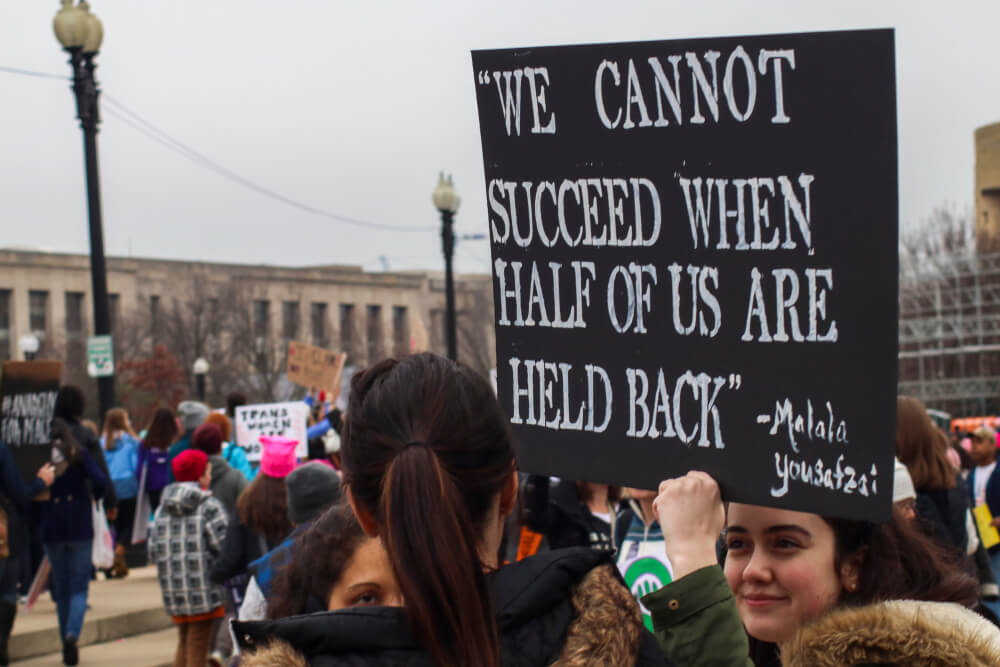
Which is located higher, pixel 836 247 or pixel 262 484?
pixel 836 247

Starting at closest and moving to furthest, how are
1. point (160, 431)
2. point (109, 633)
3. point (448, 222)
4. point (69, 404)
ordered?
1. point (69, 404)
2. point (109, 633)
3. point (160, 431)
4. point (448, 222)

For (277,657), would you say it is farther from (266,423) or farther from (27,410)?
(266,423)

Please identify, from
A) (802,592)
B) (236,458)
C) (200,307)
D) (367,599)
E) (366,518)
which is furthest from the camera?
(200,307)

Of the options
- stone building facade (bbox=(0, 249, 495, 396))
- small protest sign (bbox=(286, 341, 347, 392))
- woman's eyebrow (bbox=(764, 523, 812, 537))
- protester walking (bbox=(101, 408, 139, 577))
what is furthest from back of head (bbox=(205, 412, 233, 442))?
stone building facade (bbox=(0, 249, 495, 396))

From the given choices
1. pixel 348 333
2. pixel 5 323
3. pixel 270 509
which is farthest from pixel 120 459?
pixel 348 333

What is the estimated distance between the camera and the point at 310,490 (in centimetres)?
602

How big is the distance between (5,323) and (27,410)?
191 feet

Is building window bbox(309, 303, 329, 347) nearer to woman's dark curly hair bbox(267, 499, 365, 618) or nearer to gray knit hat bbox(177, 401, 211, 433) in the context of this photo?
gray knit hat bbox(177, 401, 211, 433)

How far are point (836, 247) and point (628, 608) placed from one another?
29.8 inches

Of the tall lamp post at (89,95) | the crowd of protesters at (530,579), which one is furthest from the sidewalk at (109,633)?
the crowd of protesters at (530,579)

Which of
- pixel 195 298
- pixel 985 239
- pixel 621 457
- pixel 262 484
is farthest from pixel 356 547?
pixel 985 239

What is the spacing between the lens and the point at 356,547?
13.3ft

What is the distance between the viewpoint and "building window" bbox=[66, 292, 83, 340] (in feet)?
216

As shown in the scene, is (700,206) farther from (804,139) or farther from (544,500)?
(544,500)
